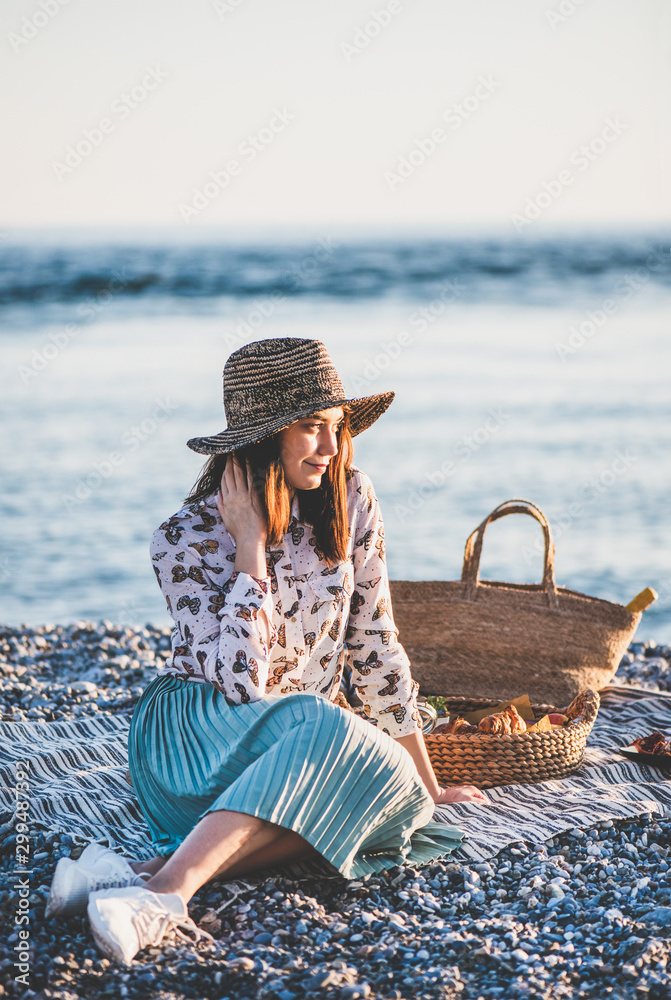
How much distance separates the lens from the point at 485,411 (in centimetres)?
1302

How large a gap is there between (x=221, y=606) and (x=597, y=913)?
134 centimetres

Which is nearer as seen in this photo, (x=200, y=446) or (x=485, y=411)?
(x=200, y=446)

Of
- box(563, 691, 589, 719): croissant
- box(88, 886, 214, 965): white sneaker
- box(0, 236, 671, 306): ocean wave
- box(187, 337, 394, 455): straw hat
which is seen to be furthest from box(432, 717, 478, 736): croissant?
box(0, 236, 671, 306): ocean wave

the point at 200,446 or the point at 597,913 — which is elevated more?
the point at 200,446

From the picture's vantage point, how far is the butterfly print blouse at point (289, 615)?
3033 mm

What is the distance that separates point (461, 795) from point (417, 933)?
0.88 metres

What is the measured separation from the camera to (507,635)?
15.5ft

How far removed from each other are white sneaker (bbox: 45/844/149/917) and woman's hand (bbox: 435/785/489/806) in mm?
1168

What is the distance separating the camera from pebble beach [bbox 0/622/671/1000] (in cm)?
243

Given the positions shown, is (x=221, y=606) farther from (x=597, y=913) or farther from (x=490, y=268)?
(x=490, y=268)

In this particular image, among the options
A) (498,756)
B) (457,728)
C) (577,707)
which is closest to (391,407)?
(577,707)

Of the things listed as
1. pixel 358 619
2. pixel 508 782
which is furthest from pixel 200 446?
pixel 508 782

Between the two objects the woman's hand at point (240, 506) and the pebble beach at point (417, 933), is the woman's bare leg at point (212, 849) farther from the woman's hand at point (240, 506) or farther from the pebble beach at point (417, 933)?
the woman's hand at point (240, 506)

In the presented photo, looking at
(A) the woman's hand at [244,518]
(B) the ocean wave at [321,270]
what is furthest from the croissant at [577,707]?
(B) the ocean wave at [321,270]
